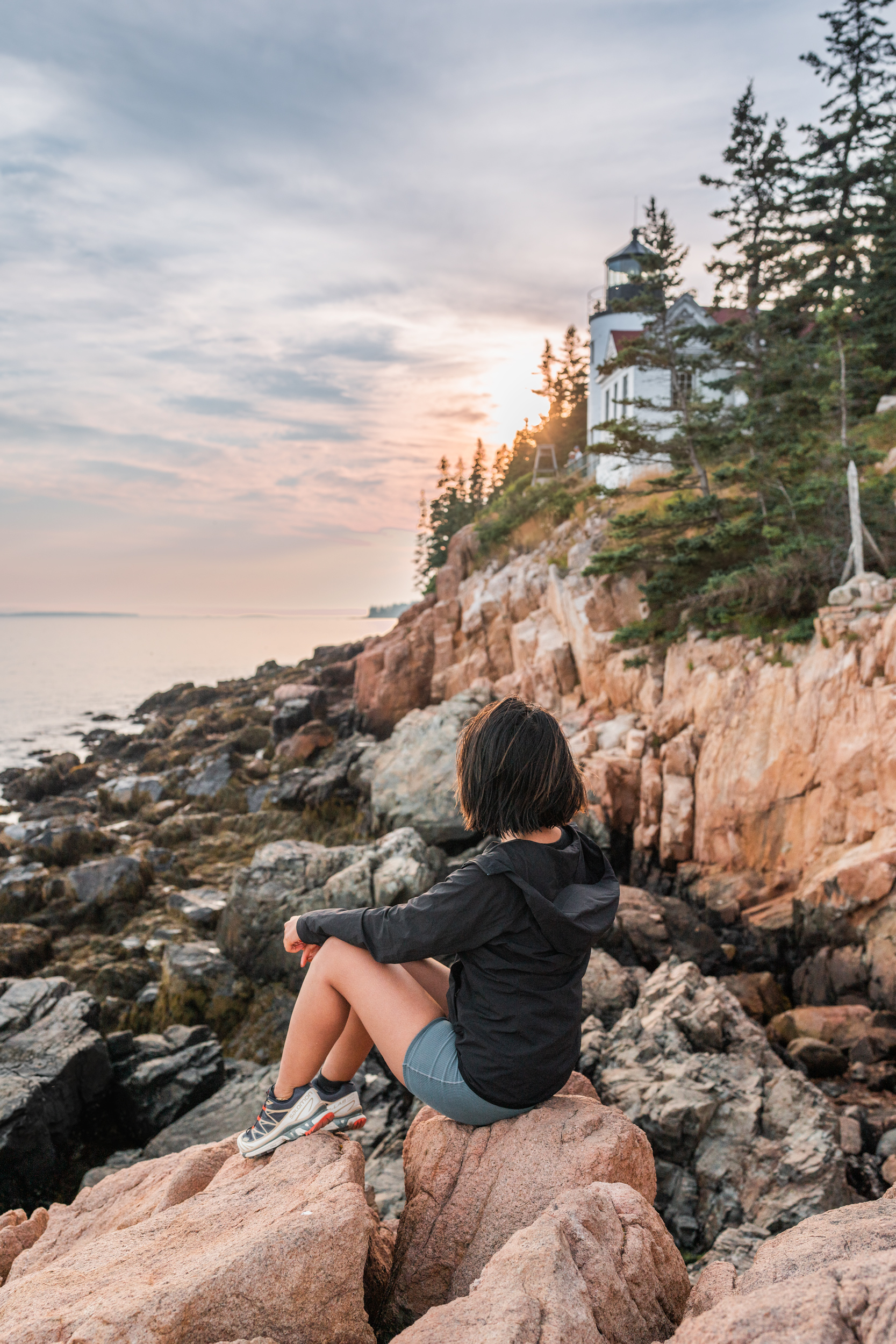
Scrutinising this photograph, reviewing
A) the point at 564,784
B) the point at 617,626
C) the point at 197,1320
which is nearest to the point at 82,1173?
the point at 197,1320

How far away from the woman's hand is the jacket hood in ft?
3.36

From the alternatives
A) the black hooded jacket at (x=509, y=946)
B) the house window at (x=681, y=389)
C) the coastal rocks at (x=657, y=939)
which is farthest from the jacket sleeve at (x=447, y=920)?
the house window at (x=681, y=389)

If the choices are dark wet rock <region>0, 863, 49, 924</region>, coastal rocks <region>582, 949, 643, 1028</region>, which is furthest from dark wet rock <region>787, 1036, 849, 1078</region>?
dark wet rock <region>0, 863, 49, 924</region>

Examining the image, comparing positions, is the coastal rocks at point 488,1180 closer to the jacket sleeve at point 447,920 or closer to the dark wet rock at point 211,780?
the jacket sleeve at point 447,920

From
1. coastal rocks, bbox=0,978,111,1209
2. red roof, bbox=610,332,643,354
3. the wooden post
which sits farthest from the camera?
red roof, bbox=610,332,643,354

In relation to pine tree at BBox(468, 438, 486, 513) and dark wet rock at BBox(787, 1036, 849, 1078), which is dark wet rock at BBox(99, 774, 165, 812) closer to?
dark wet rock at BBox(787, 1036, 849, 1078)

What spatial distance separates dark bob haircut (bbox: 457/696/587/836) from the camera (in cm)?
325

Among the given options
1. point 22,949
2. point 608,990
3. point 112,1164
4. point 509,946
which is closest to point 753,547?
point 608,990

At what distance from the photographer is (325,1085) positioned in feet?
Answer: 11.7

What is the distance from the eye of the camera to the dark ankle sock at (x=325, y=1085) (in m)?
3.57

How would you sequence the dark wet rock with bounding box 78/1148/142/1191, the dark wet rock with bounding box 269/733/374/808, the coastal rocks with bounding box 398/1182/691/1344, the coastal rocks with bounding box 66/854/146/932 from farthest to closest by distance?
the dark wet rock with bounding box 269/733/374/808, the coastal rocks with bounding box 66/854/146/932, the dark wet rock with bounding box 78/1148/142/1191, the coastal rocks with bounding box 398/1182/691/1344

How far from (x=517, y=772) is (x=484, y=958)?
0.84m

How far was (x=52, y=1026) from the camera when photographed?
8914 mm

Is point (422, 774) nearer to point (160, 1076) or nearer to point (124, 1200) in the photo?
point (160, 1076)
